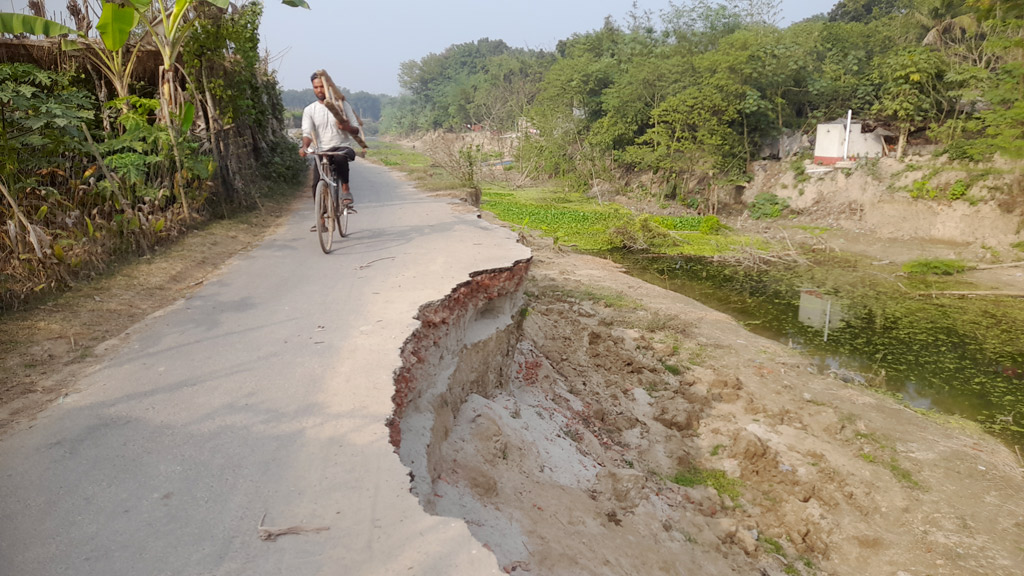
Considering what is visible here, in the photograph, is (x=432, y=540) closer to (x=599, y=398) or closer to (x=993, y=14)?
(x=599, y=398)

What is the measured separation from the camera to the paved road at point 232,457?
253cm

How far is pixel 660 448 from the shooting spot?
722cm

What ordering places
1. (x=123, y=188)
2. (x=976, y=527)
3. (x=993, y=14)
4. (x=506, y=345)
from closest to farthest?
(x=976, y=527)
(x=506, y=345)
(x=123, y=188)
(x=993, y=14)

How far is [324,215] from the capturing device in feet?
24.4

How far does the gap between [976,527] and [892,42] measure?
80.5 ft

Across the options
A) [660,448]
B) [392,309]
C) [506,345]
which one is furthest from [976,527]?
[392,309]

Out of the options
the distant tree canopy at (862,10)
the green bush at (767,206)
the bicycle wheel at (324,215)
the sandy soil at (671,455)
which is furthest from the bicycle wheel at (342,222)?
the distant tree canopy at (862,10)

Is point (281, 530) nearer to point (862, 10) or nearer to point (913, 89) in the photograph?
point (913, 89)

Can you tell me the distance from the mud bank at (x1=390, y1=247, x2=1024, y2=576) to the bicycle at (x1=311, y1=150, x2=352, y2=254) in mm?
2252

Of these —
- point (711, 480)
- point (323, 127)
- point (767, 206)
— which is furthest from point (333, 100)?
point (767, 206)

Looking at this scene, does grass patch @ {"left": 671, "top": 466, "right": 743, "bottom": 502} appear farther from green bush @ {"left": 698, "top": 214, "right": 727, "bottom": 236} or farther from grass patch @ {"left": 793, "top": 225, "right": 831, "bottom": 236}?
grass patch @ {"left": 793, "top": 225, "right": 831, "bottom": 236}

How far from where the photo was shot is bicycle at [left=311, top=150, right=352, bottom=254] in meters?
7.30

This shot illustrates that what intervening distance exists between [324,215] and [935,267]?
47.3 ft

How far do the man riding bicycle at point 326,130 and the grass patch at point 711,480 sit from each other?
523cm
